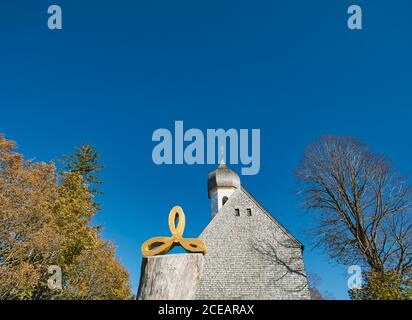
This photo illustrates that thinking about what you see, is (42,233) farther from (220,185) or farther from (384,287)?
(220,185)

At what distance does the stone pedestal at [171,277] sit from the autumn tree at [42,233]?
37.8 ft

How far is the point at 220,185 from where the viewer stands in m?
32.2

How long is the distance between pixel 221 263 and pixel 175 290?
483 inches

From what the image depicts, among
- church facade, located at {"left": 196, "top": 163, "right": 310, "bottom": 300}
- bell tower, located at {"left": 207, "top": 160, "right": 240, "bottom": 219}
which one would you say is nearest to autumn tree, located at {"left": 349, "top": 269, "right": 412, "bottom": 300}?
church facade, located at {"left": 196, "top": 163, "right": 310, "bottom": 300}

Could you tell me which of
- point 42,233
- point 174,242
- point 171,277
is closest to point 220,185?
point 42,233

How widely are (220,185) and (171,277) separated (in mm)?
26785

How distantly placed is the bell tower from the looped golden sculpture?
979 inches

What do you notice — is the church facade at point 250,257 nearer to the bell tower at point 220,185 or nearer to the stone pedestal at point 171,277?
the stone pedestal at point 171,277

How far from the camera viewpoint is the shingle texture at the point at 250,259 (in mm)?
16250

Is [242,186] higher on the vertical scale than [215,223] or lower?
higher

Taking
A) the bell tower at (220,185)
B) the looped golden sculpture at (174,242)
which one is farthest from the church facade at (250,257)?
the bell tower at (220,185)
